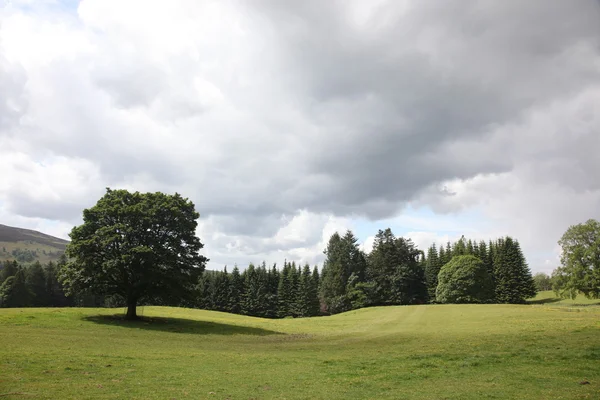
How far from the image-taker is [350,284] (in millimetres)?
104062

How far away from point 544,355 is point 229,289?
11536cm

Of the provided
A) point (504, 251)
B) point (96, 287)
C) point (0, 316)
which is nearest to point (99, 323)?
point (96, 287)

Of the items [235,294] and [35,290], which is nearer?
[35,290]

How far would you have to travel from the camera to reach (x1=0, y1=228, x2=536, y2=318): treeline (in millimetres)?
104438

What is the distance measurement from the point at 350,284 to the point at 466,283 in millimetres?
29992

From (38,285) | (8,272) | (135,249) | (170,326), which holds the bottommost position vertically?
(170,326)

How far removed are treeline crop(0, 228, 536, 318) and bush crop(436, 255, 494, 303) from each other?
295mm

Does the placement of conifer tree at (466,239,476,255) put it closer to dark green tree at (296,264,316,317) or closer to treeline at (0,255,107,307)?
dark green tree at (296,264,316,317)

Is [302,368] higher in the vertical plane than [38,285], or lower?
higher

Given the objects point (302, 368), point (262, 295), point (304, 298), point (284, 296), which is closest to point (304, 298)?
point (304, 298)

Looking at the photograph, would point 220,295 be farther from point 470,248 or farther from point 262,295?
point 470,248

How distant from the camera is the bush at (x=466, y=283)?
93.6m

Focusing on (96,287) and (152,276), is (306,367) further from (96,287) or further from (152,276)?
(96,287)

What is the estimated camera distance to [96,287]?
4381cm
